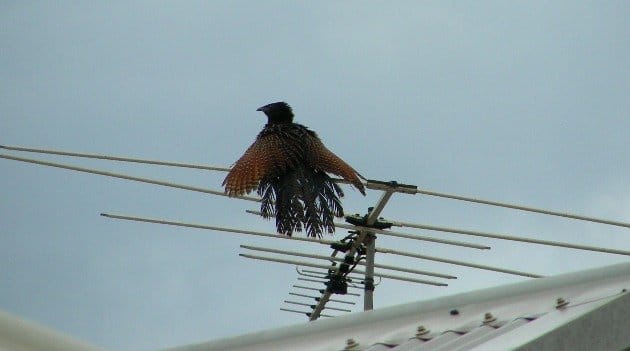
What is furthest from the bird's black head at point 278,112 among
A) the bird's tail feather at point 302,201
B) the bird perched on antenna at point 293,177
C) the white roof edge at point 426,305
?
the white roof edge at point 426,305

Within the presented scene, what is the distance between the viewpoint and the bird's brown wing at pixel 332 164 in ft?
31.1

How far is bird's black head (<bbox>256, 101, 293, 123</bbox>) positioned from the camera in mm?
11177

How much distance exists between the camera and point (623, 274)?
3.53m

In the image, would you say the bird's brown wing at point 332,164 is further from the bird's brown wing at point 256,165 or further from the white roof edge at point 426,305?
the white roof edge at point 426,305

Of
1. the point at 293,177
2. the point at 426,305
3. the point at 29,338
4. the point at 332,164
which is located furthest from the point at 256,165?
the point at 29,338

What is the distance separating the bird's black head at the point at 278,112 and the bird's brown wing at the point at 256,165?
658 millimetres

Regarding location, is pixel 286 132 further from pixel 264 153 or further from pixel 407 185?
pixel 407 185

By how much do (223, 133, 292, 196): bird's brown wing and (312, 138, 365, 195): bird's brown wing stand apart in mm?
335

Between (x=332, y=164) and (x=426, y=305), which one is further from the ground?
(x=332, y=164)

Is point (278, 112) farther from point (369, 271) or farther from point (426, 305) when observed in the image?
point (426, 305)

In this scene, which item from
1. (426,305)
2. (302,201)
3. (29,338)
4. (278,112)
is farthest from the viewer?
(278,112)

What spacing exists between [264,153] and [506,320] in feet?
23.1

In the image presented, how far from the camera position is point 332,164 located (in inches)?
394

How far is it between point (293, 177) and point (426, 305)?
20.0 feet
